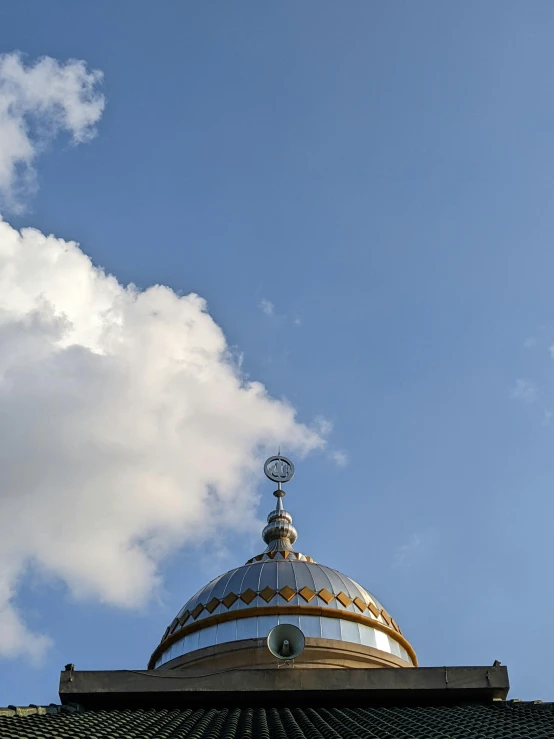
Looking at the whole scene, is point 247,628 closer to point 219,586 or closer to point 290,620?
point 290,620

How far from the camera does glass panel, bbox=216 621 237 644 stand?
76.2 ft

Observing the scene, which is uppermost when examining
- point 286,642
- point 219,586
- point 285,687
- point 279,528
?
point 279,528

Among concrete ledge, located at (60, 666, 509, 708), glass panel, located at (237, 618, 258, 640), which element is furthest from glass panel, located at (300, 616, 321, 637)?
concrete ledge, located at (60, 666, 509, 708)

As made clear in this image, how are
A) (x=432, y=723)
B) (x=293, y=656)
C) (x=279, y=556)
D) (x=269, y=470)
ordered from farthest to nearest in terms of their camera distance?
(x=269, y=470) → (x=279, y=556) → (x=293, y=656) → (x=432, y=723)

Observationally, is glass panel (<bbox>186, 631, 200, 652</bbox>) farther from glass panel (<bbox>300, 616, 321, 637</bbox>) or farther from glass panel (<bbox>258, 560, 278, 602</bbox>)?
glass panel (<bbox>300, 616, 321, 637</bbox>)

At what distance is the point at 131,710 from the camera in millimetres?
17312

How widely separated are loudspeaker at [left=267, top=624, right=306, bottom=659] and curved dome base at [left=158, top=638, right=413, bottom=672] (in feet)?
7.41

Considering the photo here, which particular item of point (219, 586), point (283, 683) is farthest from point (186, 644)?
point (283, 683)

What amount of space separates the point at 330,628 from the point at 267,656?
1801 millimetres

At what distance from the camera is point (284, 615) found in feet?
76.3

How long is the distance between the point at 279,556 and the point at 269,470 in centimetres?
580

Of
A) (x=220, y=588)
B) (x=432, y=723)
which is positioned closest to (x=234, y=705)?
(x=432, y=723)

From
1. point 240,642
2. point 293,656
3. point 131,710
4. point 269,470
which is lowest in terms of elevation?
point 131,710

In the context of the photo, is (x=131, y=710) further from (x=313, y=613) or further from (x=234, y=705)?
(x=313, y=613)
